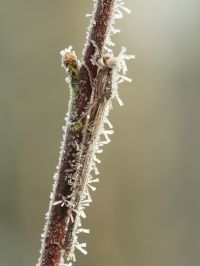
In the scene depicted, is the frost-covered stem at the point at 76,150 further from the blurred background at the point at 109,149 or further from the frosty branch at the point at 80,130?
the blurred background at the point at 109,149

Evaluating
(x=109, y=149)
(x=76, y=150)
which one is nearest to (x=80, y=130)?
(x=76, y=150)

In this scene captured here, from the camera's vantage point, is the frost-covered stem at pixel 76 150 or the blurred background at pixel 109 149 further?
the blurred background at pixel 109 149

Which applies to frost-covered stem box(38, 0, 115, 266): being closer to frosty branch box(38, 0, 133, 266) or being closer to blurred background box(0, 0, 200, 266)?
frosty branch box(38, 0, 133, 266)

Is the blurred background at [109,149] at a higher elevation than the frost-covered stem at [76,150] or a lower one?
higher

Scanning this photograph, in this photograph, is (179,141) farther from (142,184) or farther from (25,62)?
(25,62)

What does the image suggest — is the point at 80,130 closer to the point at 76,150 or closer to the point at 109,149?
the point at 76,150

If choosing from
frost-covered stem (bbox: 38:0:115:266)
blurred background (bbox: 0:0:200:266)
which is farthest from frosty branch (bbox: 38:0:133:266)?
blurred background (bbox: 0:0:200:266)

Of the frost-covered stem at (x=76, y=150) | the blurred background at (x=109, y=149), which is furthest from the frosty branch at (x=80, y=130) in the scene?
the blurred background at (x=109, y=149)
